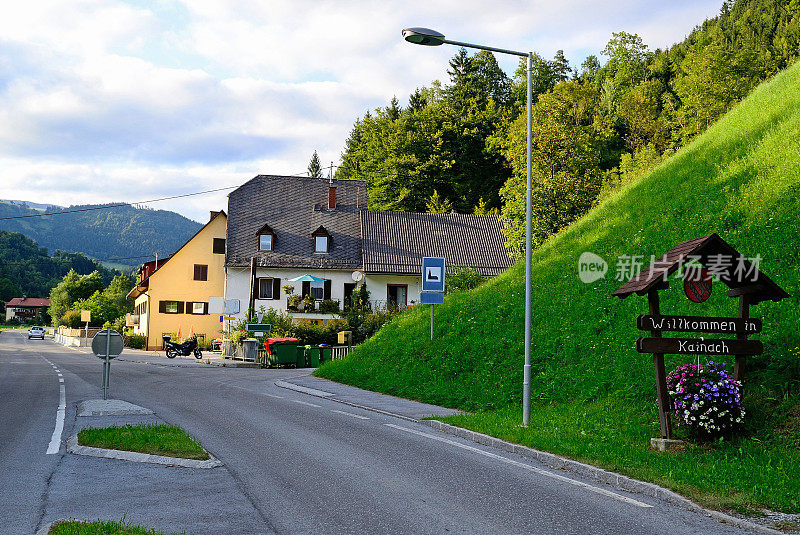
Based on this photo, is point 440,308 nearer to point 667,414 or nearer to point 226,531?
point 667,414

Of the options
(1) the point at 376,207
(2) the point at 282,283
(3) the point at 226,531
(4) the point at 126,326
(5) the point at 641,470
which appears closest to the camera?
(3) the point at 226,531

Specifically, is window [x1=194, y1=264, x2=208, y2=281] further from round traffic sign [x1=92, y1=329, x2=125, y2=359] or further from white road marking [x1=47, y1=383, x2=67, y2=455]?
round traffic sign [x1=92, y1=329, x2=125, y2=359]

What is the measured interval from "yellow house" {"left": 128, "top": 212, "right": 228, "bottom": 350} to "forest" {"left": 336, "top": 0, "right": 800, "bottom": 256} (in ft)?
53.0

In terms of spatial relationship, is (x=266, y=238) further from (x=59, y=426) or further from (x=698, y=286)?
(x=698, y=286)

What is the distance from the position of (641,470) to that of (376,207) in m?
56.9

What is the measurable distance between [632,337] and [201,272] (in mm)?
45886

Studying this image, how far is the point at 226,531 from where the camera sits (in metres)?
6.12

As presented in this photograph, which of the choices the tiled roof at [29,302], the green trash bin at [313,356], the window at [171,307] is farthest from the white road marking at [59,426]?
the tiled roof at [29,302]

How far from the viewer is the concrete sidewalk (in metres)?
15.7

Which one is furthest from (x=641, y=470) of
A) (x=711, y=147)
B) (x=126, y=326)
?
(x=126, y=326)

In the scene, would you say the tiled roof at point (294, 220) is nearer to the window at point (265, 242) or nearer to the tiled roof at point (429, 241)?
the window at point (265, 242)

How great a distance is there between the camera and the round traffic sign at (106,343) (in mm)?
14938

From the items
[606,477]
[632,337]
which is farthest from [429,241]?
[606,477]

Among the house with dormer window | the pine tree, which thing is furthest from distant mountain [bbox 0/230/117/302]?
the house with dormer window
